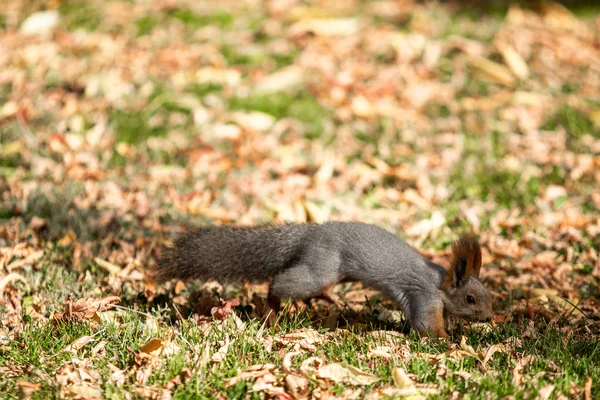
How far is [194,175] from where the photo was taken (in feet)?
21.0

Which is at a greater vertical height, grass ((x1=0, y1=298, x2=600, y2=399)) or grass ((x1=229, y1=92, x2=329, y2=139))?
grass ((x1=0, y1=298, x2=600, y2=399))

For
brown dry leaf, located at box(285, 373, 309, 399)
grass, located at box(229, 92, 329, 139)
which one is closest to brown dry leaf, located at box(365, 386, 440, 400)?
brown dry leaf, located at box(285, 373, 309, 399)

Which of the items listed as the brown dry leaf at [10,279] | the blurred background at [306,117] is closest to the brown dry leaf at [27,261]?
the brown dry leaf at [10,279]

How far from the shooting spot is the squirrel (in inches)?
158

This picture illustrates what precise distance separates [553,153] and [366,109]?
1.87 meters

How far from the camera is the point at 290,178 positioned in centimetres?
649

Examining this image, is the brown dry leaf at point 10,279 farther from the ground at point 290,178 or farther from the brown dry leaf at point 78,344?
the brown dry leaf at point 78,344

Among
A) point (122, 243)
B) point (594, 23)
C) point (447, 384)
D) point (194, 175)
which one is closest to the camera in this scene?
point (447, 384)

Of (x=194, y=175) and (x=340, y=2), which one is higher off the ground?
(x=340, y=2)

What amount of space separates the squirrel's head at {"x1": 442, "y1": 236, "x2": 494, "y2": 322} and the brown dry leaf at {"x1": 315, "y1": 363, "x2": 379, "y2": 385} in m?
0.93

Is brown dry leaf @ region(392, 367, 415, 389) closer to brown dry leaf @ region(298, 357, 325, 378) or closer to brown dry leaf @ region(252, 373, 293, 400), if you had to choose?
brown dry leaf @ region(298, 357, 325, 378)

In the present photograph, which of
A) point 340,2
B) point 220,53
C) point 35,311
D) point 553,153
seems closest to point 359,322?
point 35,311

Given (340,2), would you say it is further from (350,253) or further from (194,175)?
(350,253)

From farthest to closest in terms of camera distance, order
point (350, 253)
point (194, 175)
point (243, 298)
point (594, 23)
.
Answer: point (594, 23) → point (194, 175) → point (243, 298) → point (350, 253)
